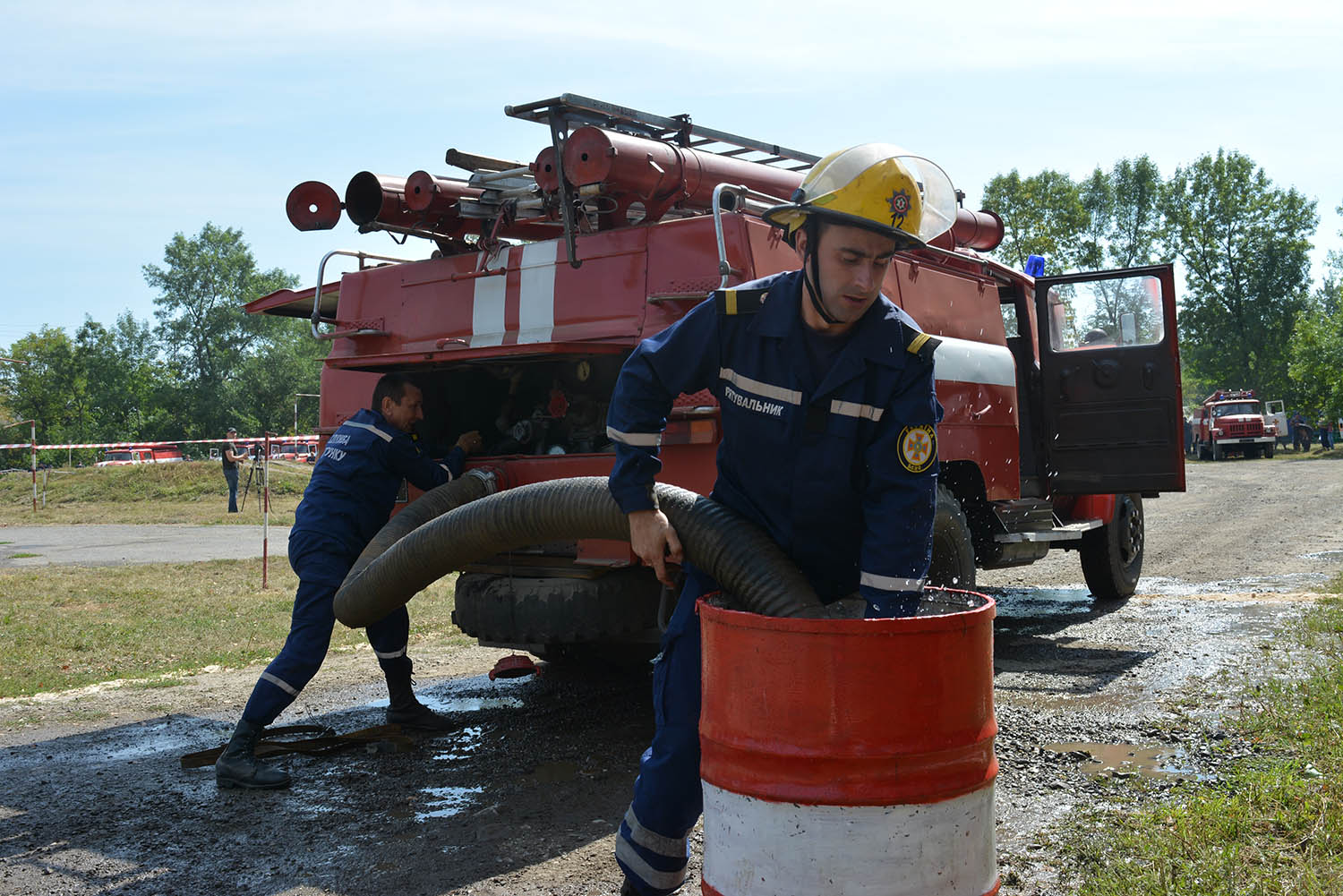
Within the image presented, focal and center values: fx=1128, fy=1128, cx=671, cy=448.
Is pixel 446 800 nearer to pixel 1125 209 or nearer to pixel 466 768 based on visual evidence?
pixel 466 768

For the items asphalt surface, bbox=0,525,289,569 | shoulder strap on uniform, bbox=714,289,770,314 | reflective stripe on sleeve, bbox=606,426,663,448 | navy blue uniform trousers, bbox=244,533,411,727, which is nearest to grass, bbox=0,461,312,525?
asphalt surface, bbox=0,525,289,569

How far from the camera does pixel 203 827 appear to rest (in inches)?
155

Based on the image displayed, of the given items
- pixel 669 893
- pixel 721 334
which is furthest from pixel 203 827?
pixel 721 334

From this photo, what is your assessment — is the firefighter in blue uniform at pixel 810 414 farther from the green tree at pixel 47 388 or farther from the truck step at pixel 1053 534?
the green tree at pixel 47 388

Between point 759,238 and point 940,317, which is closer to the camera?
point 759,238

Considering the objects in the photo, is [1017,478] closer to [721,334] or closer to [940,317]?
[940,317]

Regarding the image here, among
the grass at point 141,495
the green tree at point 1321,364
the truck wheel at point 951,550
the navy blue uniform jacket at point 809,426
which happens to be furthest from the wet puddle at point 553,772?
the green tree at point 1321,364

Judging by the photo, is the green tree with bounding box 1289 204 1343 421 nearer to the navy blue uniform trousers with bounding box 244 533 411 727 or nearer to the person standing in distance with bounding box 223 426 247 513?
the person standing in distance with bounding box 223 426 247 513

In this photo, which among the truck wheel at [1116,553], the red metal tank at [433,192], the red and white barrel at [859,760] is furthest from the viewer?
the truck wheel at [1116,553]

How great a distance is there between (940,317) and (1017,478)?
1219mm

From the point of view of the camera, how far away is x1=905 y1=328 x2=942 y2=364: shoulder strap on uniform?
274 centimetres

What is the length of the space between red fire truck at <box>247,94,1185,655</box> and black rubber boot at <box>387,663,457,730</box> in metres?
0.72

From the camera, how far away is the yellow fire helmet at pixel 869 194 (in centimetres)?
269

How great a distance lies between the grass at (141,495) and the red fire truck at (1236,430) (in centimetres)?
2825
